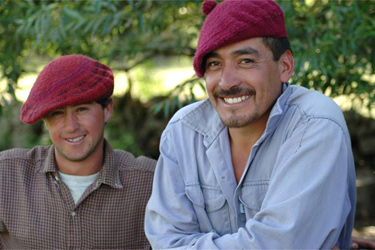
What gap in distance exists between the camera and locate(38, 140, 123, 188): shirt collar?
3264 millimetres

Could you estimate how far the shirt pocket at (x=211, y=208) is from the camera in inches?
110

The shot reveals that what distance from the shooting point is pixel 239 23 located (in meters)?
2.57

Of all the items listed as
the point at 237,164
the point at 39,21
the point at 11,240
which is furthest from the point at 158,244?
the point at 39,21

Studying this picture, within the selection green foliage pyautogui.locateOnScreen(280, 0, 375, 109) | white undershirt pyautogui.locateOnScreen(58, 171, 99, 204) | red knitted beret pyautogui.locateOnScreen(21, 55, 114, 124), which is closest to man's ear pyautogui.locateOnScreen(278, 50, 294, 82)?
green foliage pyautogui.locateOnScreen(280, 0, 375, 109)

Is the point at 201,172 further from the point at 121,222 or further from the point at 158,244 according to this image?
the point at 121,222

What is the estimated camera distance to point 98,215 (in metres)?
3.26

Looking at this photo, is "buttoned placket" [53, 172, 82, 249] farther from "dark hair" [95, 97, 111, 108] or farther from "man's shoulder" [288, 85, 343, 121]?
"man's shoulder" [288, 85, 343, 121]

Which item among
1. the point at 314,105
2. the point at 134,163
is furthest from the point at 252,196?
the point at 134,163

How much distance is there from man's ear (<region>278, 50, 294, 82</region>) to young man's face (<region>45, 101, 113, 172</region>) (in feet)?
3.39

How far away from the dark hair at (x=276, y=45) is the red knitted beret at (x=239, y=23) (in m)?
0.02

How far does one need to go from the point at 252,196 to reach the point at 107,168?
925 millimetres

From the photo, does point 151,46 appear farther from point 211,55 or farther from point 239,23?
point 239,23

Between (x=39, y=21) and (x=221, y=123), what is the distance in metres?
1.93

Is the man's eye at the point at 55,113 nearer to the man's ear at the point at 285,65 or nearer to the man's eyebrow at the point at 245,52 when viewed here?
the man's eyebrow at the point at 245,52
